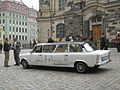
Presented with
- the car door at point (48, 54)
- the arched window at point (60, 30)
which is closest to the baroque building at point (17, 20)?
the arched window at point (60, 30)

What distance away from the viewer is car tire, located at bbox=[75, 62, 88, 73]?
9336mm

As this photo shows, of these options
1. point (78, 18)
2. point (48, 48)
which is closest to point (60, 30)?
point (78, 18)

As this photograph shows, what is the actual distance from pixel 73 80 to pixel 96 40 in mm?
17415

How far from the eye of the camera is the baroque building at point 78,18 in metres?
22.8

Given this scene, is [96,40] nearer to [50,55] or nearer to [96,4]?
[96,4]

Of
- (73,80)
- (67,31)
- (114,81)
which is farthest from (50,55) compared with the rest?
(67,31)

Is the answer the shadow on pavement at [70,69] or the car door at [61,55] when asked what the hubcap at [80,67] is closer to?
the shadow on pavement at [70,69]

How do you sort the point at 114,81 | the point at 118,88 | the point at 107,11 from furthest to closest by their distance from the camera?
the point at 107,11 → the point at 114,81 → the point at 118,88

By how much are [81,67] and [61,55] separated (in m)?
→ 1.20

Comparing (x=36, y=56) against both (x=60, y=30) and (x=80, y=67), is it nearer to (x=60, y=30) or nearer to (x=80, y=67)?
(x=80, y=67)

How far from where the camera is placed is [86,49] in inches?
376

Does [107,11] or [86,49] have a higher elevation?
[107,11]

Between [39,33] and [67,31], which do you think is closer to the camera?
[67,31]

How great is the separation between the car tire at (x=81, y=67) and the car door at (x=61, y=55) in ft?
1.83
